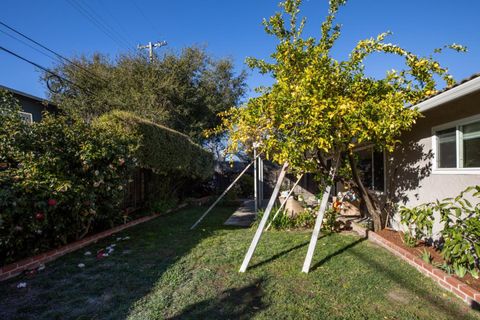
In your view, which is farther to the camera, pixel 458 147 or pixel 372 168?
pixel 372 168

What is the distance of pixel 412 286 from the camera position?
377cm

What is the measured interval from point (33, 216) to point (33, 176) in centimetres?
63

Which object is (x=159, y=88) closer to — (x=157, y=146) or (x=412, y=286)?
(x=157, y=146)

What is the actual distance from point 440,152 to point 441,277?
2195mm

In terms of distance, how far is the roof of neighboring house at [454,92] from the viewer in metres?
3.37

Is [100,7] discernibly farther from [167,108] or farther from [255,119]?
[255,119]

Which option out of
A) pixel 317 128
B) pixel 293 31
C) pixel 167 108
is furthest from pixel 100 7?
pixel 317 128

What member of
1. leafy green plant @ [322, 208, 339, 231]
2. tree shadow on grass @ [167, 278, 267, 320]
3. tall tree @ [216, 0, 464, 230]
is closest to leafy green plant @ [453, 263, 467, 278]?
tall tree @ [216, 0, 464, 230]

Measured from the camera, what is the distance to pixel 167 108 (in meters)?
16.4

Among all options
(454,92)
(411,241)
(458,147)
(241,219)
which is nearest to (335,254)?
(411,241)

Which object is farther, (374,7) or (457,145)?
(374,7)

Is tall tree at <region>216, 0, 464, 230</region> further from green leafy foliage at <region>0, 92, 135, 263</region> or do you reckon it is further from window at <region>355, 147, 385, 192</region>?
green leafy foliage at <region>0, 92, 135, 263</region>

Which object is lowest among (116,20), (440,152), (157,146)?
(440,152)

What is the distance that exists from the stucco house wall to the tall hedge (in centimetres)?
567
